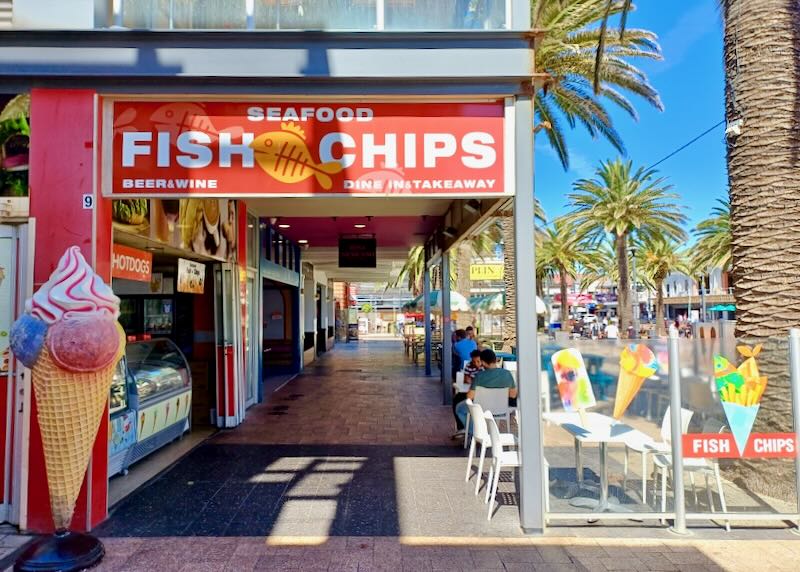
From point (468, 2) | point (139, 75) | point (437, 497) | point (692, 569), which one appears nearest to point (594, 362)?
point (692, 569)

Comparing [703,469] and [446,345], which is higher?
[446,345]

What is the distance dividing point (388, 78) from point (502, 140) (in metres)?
1.15

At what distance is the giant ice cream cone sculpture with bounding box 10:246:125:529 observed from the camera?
3.54 metres

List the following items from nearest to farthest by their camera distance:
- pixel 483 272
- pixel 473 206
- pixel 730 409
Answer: pixel 730 409 < pixel 473 206 < pixel 483 272

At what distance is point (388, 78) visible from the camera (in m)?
4.64

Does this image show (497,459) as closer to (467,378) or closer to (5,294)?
(467,378)

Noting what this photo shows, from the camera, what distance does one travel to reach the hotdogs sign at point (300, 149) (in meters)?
4.62

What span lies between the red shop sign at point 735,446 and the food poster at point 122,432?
540 centimetres

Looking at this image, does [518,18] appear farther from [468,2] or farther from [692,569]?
[692,569]

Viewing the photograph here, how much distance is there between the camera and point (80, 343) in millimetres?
3504

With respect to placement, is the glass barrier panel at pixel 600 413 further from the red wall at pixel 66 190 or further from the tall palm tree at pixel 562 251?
the tall palm tree at pixel 562 251

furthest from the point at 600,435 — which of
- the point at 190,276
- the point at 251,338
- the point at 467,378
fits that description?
the point at 251,338

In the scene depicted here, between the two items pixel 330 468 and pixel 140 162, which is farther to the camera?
pixel 330 468

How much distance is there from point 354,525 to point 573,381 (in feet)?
7.28
